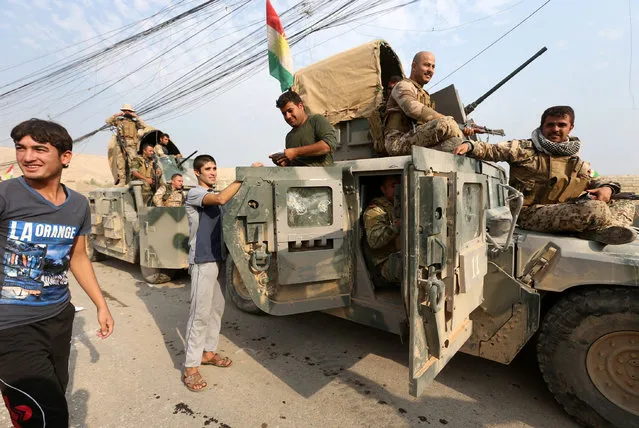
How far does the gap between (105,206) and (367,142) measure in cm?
577

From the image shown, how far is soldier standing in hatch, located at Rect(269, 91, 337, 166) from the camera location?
3.27 metres

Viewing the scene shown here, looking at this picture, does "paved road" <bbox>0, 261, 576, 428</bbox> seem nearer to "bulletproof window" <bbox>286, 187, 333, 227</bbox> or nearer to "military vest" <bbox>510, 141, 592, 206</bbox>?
"bulletproof window" <bbox>286, 187, 333, 227</bbox>

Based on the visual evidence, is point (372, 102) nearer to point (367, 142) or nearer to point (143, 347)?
point (367, 142)

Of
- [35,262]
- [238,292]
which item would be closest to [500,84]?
[238,292]

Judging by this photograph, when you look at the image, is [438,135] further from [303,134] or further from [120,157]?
[120,157]

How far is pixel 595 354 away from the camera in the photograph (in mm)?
2291

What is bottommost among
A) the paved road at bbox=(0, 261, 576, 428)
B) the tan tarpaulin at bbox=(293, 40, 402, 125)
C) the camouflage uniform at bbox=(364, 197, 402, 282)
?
the paved road at bbox=(0, 261, 576, 428)

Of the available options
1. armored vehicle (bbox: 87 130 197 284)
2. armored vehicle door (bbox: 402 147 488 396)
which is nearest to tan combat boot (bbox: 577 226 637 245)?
armored vehicle door (bbox: 402 147 488 396)

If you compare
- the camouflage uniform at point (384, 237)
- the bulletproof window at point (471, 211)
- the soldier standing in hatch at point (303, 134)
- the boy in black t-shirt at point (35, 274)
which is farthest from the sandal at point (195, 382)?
the bulletproof window at point (471, 211)

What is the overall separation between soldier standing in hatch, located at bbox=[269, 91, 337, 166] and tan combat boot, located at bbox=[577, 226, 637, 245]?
2.09 meters

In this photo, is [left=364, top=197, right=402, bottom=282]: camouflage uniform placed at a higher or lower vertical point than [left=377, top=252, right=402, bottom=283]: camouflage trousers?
higher

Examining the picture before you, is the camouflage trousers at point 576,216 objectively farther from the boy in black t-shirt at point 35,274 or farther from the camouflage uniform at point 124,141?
the camouflage uniform at point 124,141

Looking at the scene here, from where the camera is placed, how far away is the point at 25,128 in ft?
5.06

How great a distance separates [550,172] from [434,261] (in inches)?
70.2
